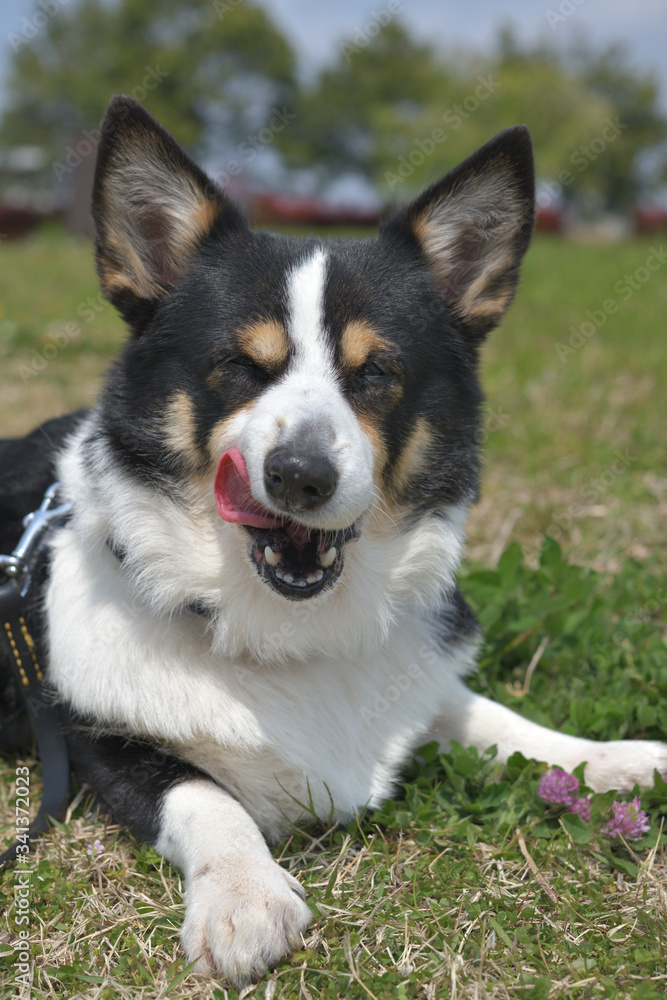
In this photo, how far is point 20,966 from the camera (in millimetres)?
1742

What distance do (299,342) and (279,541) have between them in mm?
520

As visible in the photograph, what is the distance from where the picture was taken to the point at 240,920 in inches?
66.7

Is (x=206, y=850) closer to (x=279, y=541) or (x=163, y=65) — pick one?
(x=279, y=541)

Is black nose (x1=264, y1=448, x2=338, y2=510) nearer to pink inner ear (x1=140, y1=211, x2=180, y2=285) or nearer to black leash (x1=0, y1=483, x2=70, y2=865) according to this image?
pink inner ear (x1=140, y1=211, x2=180, y2=285)

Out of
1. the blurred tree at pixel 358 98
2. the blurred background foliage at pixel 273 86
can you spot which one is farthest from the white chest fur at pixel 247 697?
the blurred tree at pixel 358 98

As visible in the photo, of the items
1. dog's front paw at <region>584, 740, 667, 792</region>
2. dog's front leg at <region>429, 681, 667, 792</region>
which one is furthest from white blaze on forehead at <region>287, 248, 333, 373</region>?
dog's front paw at <region>584, 740, 667, 792</region>

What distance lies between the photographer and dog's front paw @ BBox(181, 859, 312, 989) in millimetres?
1676

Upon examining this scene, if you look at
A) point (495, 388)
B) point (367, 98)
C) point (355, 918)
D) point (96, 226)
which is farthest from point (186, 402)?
point (367, 98)

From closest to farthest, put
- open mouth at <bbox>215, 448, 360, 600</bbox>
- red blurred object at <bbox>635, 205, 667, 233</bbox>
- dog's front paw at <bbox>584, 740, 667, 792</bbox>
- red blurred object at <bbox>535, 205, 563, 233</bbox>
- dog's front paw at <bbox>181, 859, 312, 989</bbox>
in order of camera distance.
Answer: dog's front paw at <bbox>181, 859, 312, 989</bbox> < open mouth at <bbox>215, 448, 360, 600</bbox> < dog's front paw at <bbox>584, 740, 667, 792</bbox> < red blurred object at <bbox>535, 205, 563, 233</bbox> < red blurred object at <bbox>635, 205, 667, 233</bbox>

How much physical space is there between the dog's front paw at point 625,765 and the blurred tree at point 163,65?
45406 millimetres

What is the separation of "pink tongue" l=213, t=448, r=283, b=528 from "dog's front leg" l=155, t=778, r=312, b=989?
692mm

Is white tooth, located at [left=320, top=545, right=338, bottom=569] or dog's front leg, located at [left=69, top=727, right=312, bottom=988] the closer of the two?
dog's front leg, located at [left=69, top=727, right=312, bottom=988]

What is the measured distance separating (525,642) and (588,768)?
66 cm

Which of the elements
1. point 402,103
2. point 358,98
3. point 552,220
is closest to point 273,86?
point 358,98
